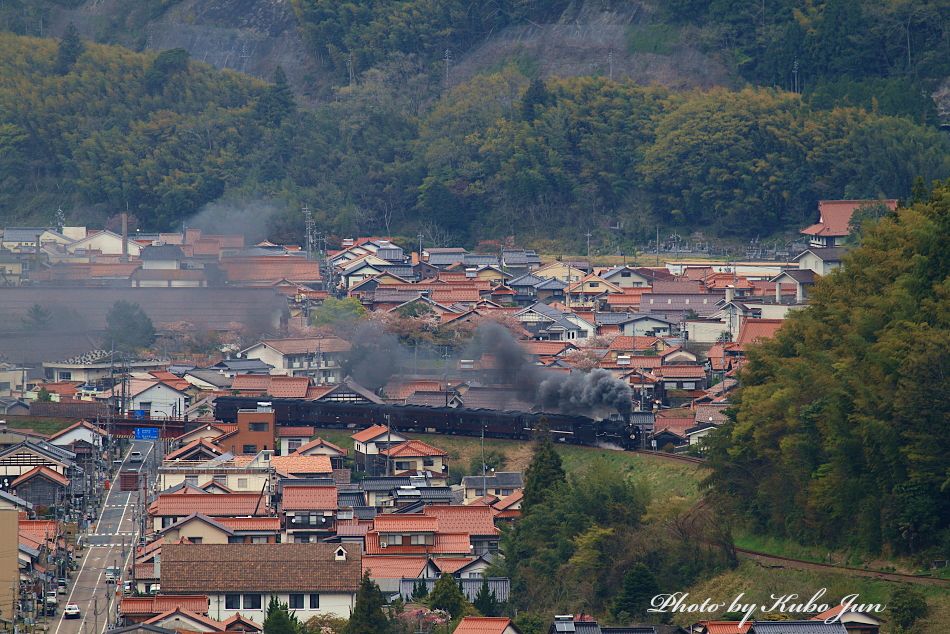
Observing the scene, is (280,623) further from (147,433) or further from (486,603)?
(147,433)

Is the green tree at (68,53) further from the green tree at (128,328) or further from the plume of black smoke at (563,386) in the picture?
the plume of black smoke at (563,386)

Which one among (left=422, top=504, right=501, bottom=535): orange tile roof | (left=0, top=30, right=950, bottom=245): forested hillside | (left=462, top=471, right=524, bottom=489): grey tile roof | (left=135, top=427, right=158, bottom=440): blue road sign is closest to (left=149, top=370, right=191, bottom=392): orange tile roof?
(left=135, top=427, right=158, bottom=440): blue road sign

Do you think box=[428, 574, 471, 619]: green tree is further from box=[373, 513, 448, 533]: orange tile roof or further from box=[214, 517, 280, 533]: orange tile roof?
box=[214, 517, 280, 533]: orange tile roof

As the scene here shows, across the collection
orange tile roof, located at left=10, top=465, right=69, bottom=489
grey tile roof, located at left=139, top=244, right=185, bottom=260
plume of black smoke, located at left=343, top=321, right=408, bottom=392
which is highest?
grey tile roof, located at left=139, top=244, right=185, bottom=260

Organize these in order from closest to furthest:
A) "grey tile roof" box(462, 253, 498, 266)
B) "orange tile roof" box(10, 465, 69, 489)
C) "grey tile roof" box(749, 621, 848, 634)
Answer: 1. "grey tile roof" box(749, 621, 848, 634)
2. "orange tile roof" box(10, 465, 69, 489)
3. "grey tile roof" box(462, 253, 498, 266)

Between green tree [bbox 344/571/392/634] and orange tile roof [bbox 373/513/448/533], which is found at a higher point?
orange tile roof [bbox 373/513/448/533]

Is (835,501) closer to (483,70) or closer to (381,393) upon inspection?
(381,393)

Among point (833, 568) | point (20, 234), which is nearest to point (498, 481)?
point (833, 568)
